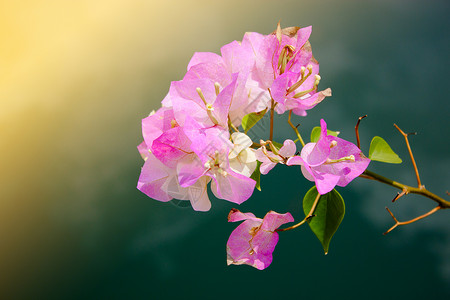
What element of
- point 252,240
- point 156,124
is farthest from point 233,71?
point 252,240

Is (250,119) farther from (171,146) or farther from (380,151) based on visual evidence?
(380,151)

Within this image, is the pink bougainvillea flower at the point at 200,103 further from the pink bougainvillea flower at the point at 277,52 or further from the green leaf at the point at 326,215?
the green leaf at the point at 326,215

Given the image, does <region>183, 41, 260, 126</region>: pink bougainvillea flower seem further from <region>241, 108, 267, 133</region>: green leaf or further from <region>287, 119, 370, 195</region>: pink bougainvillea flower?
<region>287, 119, 370, 195</region>: pink bougainvillea flower

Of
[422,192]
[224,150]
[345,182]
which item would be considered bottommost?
[422,192]

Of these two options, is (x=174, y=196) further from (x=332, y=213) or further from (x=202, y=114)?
(x=332, y=213)

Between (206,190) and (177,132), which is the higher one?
(177,132)

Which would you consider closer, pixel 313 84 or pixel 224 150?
pixel 224 150

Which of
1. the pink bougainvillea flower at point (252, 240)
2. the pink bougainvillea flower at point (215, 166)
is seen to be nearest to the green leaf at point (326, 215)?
the pink bougainvillea flower at point (252, 240)

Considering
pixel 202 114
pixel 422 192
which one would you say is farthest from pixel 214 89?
pixel 422 192
